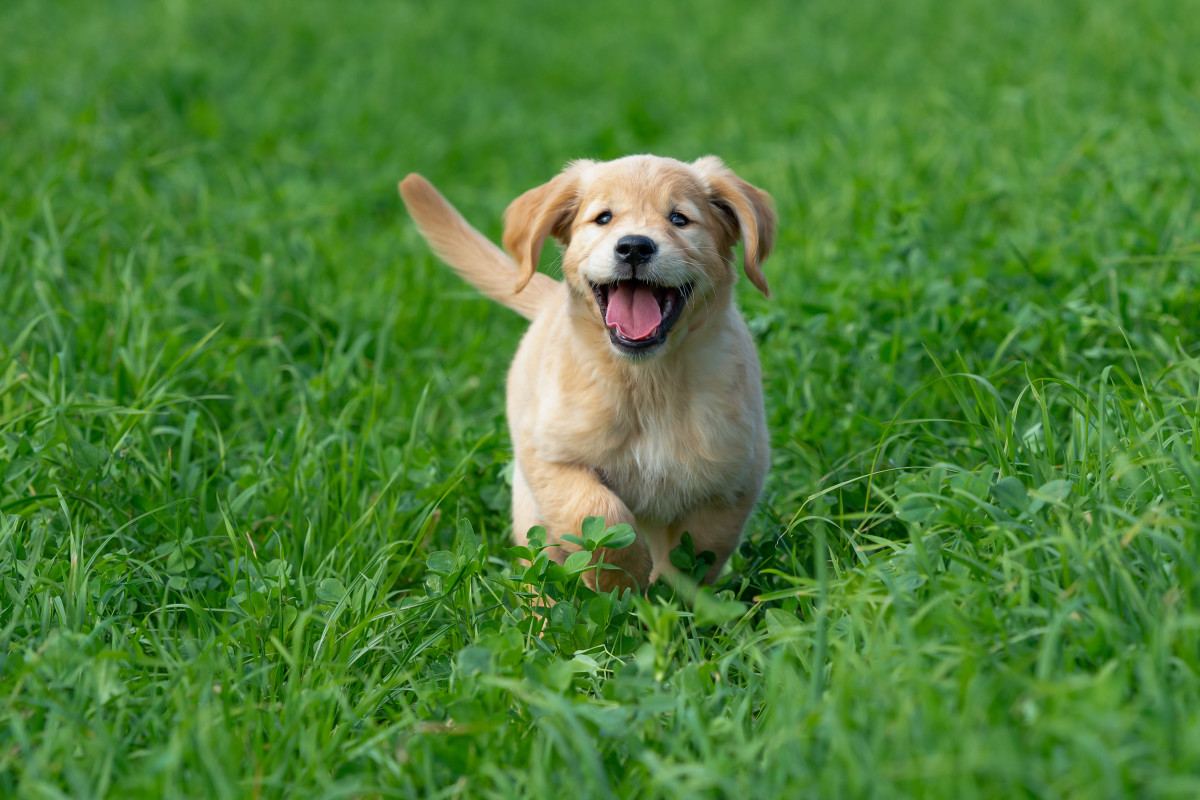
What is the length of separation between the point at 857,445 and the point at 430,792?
189 centimetres

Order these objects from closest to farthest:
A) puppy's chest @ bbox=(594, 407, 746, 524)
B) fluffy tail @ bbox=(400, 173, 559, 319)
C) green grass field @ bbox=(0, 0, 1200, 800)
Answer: green grass field @ bbox=(0, 0, 1200, 800)
puppy's chest @ bbox=(594, 407, 746, 524)
fluffy tail @ bbox=(400, 173, 559, 319)

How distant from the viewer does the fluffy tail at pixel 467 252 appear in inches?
137

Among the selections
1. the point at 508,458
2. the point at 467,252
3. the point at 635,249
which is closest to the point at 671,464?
the point at 635,249

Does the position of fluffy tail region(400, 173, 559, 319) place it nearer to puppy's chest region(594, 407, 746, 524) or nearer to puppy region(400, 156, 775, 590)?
puppy region(400, 156, 775, 590)

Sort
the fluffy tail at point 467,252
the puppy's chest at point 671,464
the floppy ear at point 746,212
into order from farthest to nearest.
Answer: the fluffy tail at point 467,252 → the floppy ear at point 746,212 → the puppy's chest at point 671,464

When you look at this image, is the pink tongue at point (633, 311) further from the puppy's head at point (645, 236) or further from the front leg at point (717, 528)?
the front leg at point (717, 528)

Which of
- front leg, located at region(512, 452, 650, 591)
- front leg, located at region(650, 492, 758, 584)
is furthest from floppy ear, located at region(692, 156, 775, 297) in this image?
front leg, located at region(512, 452, 650, 591)

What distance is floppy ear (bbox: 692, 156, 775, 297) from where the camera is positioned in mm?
2879

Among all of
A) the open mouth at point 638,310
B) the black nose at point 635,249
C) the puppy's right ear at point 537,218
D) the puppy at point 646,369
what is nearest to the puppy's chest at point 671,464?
the puppy at point 646,369

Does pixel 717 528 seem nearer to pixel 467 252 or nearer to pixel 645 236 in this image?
pixel 645 236

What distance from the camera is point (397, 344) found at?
14.2 feet

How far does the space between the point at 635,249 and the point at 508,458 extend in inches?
41.4

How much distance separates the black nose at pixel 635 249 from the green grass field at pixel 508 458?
0.71 m

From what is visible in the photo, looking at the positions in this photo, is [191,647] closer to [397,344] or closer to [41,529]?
[41,529]
